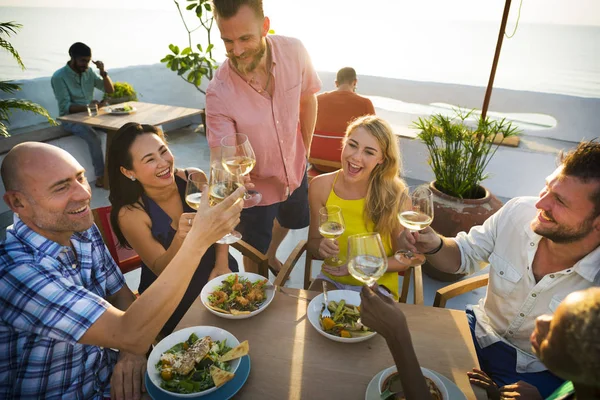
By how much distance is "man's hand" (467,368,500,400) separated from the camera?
123 cm

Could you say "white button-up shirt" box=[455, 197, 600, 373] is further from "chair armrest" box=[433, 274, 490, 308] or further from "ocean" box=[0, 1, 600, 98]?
"ocean" box=[0, 1, 600, 98]

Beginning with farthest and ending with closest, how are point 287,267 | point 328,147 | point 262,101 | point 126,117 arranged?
point 126,117 < point 328,147 < point 262,101 < point 287,267

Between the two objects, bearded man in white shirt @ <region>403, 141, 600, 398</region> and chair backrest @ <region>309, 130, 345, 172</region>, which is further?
chair backrest @ <region>309, 130, 345, 172</region>

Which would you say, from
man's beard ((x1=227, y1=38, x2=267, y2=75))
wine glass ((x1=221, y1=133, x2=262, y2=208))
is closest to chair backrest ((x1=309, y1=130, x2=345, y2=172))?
man's beard ((x1=227, y1=38, x2=267, y2=75))

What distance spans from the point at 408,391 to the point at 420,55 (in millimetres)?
29840

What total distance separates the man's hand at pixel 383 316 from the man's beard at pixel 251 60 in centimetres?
165

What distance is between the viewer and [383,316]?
1.08 metres

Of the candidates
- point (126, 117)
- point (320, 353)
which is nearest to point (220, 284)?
point (320, 353)

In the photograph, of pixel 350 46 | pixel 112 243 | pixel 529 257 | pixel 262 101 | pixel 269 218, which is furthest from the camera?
pixel 350 46

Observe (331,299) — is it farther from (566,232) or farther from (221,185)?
(566,232)

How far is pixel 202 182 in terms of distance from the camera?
1.59 metres

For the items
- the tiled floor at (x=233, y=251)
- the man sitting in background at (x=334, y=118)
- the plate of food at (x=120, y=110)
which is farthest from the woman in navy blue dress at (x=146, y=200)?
the plate of food at (x=120, y=110)

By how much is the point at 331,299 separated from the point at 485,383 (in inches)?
26.0

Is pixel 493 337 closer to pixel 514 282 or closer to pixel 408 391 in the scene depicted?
pixel 514 282
